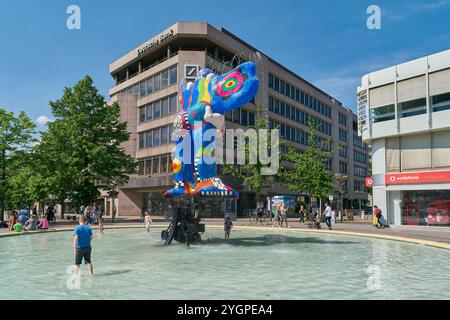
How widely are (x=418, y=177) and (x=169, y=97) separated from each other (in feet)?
109

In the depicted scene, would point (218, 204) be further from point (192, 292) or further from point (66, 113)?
point (192, 292)

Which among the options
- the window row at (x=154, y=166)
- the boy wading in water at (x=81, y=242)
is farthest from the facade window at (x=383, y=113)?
the boy wading in water at (x=81, y=242)

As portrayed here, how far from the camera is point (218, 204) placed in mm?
51719

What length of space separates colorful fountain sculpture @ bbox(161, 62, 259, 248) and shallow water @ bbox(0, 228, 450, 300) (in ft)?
6.73

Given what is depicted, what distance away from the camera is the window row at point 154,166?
171ft

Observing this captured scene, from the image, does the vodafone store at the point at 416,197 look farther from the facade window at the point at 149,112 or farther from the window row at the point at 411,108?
the facade window at the point at 149,112

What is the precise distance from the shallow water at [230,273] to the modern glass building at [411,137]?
13.4m

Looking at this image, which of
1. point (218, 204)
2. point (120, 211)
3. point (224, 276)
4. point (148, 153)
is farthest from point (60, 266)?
point (120, 211)

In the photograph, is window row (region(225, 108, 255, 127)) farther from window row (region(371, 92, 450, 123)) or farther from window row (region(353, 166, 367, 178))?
window row (region(353, 166, 367, 178))

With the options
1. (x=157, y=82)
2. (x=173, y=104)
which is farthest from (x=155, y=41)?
(x=173, y=104)

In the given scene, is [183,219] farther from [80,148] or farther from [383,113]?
[80,148]

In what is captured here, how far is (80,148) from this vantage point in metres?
37.8

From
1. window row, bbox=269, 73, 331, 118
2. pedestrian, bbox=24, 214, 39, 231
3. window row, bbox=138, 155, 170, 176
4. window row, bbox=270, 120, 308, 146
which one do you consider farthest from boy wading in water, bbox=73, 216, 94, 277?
window row, bbox=269, 73, 331, 118

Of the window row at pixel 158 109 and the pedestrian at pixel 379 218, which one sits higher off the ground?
the window row at pixel 158 109
